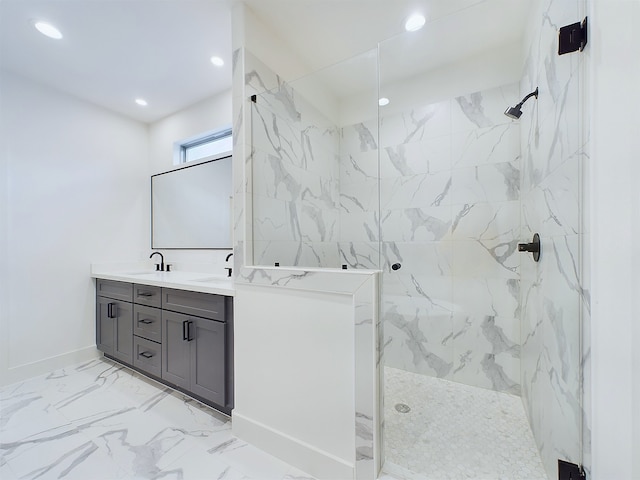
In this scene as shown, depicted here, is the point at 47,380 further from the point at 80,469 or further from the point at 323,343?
the point at 323,343

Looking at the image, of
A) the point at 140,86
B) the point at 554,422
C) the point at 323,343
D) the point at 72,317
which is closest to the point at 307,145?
the point at 323,343

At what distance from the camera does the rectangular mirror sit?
2.58m

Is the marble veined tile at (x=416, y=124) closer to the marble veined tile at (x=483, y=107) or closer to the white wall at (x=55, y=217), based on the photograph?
the marble veined tile at (x=483, y=107)

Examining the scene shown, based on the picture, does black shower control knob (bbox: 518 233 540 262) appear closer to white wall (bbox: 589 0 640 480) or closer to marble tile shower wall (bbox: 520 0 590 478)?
marble tile shower wall (bbox: 520 0 590 478)

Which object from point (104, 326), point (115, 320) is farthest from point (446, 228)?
point (104, 326)

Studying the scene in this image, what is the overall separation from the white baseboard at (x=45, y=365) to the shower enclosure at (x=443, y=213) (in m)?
2.31

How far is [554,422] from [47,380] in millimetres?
3532

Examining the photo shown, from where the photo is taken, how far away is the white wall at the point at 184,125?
2.59 metres

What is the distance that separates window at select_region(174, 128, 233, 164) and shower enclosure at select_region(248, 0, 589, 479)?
100 centimetres

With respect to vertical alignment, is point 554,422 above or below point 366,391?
below

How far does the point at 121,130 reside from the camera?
291 centimetres

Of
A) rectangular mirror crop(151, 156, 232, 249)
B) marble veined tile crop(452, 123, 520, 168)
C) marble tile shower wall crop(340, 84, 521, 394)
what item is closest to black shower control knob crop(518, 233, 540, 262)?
marble tile shower wall crop(340, 84, 521, 394)

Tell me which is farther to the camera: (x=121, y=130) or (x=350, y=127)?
(x=121, y=130)

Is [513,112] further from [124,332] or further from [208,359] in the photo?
[124,332]
